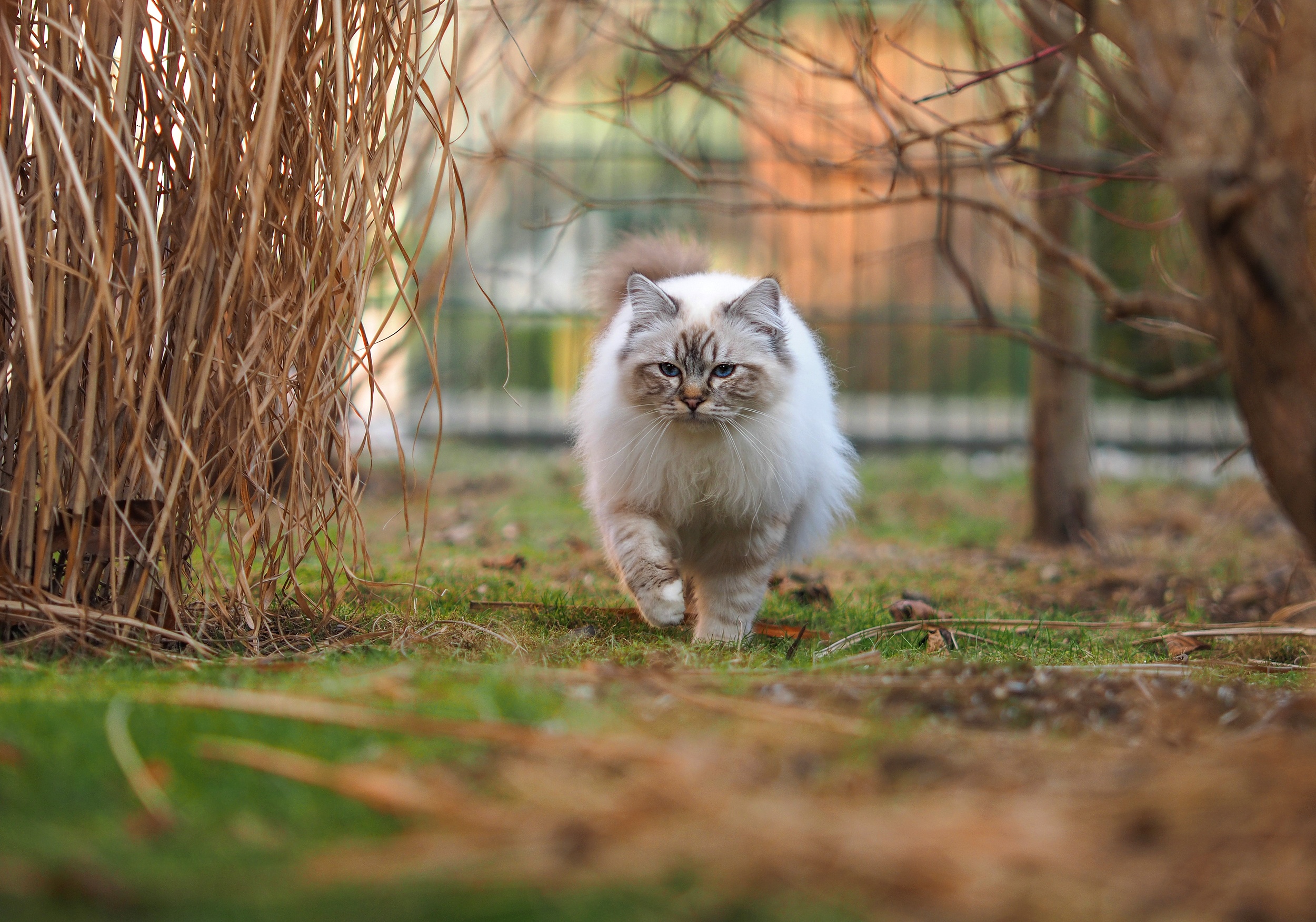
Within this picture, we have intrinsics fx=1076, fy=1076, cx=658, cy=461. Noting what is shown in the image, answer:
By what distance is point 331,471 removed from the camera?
2.79 m

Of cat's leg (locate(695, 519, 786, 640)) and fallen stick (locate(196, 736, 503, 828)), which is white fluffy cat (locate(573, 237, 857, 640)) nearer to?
cat's leg (locate(695, 519, 786, 640))

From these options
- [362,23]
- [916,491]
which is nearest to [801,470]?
[362,23]

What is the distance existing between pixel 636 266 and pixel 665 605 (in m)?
1.54

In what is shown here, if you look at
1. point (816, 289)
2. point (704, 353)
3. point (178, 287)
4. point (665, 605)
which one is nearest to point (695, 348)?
point (704, 353)

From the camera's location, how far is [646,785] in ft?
4.95

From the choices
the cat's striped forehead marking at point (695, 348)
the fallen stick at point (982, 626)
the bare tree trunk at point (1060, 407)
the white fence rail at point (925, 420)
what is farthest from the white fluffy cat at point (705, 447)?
the white fence rail at point (925, 420)

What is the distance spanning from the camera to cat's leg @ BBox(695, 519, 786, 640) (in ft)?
11.2

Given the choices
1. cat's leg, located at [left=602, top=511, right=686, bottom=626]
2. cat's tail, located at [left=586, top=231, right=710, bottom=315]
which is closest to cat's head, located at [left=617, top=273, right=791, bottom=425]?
cat's leg, located at [left=602, top=511, right=686, bottom=626]

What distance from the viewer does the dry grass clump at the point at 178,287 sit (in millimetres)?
2346

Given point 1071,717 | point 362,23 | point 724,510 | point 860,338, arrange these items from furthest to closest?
point 860,338 → point 724,510 → point 362,23 → point 1071,717

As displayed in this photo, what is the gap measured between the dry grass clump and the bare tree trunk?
3.83 meters

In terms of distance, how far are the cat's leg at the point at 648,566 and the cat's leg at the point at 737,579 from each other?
0.43ft

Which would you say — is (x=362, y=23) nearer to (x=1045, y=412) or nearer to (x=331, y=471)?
(x=331, y=471)

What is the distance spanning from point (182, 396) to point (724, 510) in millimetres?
1675
